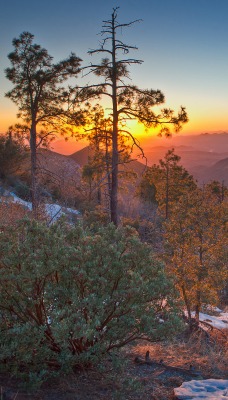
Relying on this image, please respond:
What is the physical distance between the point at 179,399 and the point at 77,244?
199 centimetres

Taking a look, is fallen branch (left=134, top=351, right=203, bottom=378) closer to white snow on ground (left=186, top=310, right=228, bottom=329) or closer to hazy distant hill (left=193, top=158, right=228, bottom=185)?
white snow on ground (left=186, top=310, right=228, bottom=329)

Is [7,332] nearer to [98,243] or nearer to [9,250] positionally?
[9,250]

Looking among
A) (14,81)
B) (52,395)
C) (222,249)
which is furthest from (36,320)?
(14,81)

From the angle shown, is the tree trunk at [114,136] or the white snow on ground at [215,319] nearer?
the white snow on ground at [215,319]

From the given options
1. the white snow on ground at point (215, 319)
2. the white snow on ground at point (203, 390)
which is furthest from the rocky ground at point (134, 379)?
the white snow on ground at point (215, 319)

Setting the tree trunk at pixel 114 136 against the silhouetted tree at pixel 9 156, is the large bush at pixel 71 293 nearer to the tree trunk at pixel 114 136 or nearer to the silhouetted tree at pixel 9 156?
the tree trunk at pixel 114 136

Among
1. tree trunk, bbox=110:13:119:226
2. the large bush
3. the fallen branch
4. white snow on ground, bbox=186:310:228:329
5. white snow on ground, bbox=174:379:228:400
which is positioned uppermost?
tree trunk, bbox=110:13:119:226

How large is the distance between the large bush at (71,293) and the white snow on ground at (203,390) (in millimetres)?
654

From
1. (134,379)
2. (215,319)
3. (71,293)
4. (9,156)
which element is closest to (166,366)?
(134,379)

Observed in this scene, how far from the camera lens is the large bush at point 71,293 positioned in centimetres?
426

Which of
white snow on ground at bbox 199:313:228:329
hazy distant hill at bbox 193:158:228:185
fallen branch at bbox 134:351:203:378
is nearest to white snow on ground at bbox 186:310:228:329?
white snow on ground at bbox 199:313:228:329

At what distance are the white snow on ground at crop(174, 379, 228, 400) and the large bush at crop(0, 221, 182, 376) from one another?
2.15ft

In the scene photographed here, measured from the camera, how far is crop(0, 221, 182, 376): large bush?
4258mm

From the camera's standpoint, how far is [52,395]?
14.3ft
